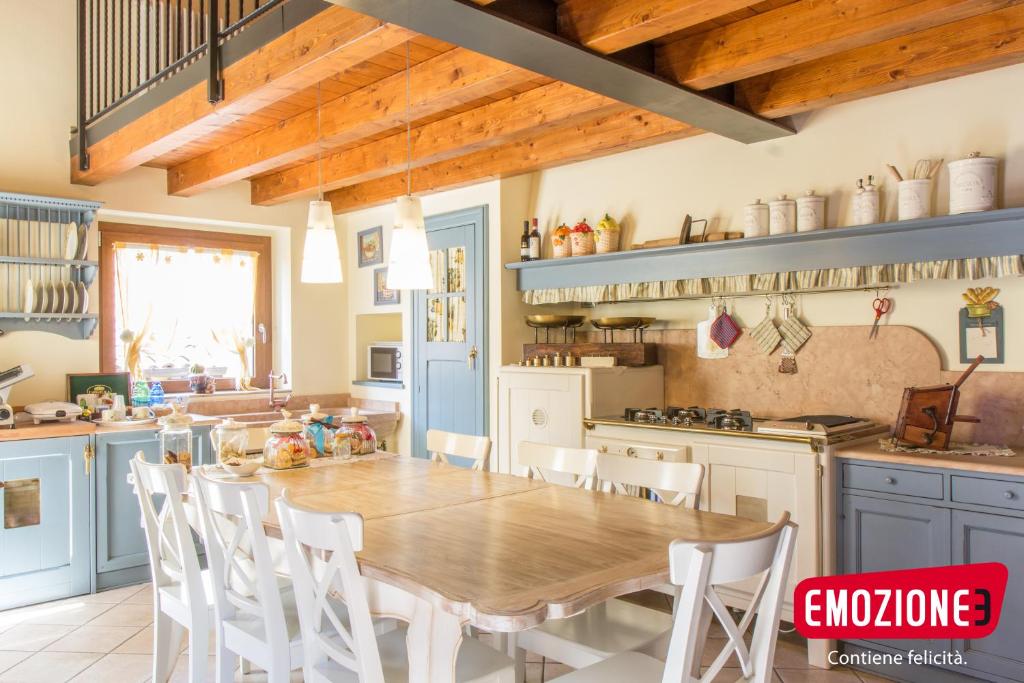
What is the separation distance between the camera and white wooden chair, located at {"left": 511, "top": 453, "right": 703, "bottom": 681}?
2.16 meters

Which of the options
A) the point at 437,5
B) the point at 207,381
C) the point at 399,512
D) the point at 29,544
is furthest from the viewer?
the point at 207,381

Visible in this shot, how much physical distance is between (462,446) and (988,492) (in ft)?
6.74

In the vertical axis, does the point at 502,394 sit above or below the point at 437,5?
below

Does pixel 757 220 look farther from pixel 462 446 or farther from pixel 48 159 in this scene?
pixel 48 159

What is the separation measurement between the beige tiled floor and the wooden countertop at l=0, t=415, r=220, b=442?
0.88 meters

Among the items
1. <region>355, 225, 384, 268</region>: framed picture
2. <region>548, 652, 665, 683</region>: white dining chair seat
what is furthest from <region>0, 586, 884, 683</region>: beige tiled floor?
<region>355, 225, 384, 268</region>: framed picture

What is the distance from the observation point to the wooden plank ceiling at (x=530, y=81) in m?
2.54

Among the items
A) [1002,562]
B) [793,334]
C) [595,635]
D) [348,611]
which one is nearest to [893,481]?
[1002,562]

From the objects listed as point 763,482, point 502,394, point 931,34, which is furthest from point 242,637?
point 931,34

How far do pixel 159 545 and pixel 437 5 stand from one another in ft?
6.92

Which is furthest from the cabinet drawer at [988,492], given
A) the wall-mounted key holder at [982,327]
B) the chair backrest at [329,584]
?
the chair backrest at [329,584]

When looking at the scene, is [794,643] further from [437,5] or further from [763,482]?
[437,5]

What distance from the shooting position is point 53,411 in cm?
419

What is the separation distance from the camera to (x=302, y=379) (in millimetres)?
6000
